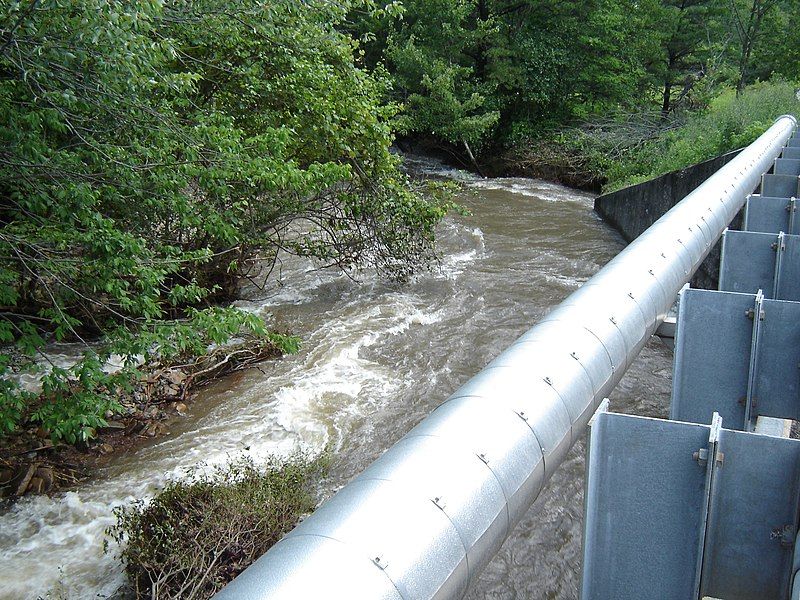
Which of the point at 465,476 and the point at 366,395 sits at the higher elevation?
the point at 465,476

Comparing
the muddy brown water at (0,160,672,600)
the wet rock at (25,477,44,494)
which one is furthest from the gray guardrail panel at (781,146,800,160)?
the wet rock at (25,477,44,494)

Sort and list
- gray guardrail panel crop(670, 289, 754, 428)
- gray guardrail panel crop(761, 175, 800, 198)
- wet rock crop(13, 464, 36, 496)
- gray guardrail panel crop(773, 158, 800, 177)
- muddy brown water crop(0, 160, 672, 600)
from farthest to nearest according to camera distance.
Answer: gray guardrail panel crop(773, 158, 800, 177)
gray guardrail panel crop(761, 175, 800, 198)
wet rock crop(13, 464, 36, 496)
muddy brown water crop(0, 160, 672, 600)
gray guardrail panel crop(670, 289, 754, 428)

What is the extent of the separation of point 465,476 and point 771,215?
572 cm

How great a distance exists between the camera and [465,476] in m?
2.45

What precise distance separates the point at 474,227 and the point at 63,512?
12.3 metres

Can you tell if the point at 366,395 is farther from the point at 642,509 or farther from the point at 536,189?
the point at 536,189

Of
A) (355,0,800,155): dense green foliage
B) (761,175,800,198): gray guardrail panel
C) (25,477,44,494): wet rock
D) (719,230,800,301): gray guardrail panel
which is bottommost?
(25,477,44,494): wet rock

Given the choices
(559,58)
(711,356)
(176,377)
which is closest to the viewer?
(711,356)

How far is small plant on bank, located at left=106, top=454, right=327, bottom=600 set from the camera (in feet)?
16.0

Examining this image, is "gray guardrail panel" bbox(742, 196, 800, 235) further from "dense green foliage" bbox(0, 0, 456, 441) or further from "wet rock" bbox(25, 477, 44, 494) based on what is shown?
"wet rock" bbox(25, 477, 44, 494)

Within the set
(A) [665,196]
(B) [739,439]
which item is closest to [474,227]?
(A) [665,196]

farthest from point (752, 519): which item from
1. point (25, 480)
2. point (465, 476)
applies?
point (25, 480)

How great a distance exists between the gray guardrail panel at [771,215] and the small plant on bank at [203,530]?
491cm

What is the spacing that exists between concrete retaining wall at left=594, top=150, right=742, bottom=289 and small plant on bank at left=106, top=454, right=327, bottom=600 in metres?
7.33
